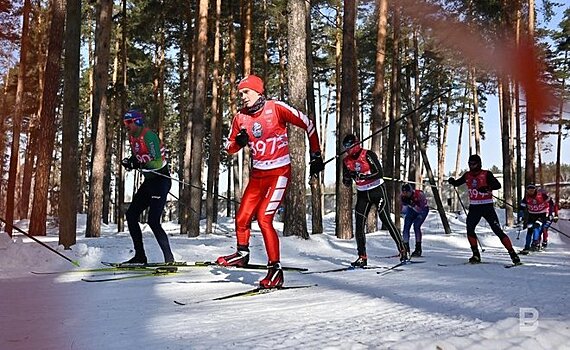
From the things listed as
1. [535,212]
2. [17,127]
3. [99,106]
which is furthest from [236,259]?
[17,127]

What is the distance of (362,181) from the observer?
917cm

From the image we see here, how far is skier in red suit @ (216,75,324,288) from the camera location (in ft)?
19.3

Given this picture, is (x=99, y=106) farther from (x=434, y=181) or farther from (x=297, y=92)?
(x=434, y=181)

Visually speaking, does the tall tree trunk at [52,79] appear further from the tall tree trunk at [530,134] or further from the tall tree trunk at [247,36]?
the tall tree trunk at [530,134]

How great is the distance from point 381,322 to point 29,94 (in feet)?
107

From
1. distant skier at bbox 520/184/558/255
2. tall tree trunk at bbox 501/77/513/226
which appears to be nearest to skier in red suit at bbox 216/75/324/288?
distant skier at bbox 520/184/558/255

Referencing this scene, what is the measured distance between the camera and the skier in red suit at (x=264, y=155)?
5.89 metres

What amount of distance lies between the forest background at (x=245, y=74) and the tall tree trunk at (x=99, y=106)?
0.04 meters

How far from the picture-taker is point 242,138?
5.86 metres

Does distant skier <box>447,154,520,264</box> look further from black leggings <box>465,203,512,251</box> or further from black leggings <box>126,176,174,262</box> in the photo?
black leggings <box>126,176,174,262</box>

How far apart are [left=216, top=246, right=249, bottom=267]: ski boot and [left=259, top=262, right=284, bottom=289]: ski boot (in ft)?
1.17

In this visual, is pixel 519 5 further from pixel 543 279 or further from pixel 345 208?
pixel 543 279
